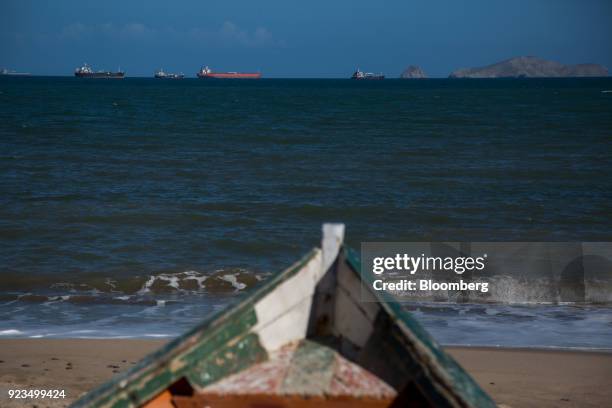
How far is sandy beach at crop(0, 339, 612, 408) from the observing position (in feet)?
24.1

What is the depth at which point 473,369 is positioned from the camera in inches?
311

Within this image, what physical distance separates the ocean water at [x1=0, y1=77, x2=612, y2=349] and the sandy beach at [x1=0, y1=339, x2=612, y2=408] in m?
0.45

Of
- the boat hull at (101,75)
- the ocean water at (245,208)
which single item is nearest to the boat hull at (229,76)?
the boat hull at (101,75)

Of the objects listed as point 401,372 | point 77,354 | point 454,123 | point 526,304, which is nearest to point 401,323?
point 401,372

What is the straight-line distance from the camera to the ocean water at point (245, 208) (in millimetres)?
10281

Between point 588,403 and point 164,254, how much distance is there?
7776 mm

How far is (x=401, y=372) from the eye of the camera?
3.22m

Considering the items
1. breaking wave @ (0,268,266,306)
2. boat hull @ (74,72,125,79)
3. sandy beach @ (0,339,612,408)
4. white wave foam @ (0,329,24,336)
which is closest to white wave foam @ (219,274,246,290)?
breaking wave @ (0,268,266,306)

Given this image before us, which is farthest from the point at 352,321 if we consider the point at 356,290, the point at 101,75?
the point at 101,75

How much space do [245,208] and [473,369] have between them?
964 centimetres

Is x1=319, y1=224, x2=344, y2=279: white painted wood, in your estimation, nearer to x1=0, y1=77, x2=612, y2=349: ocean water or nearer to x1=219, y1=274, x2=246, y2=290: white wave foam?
x1=0, y1=77, x2=612, y2=349: ocean water

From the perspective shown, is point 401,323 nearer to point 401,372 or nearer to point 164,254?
point 401,372

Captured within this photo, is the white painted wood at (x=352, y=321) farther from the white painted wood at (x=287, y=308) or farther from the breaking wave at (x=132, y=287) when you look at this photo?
the breaking wave at (x=132, y=287)

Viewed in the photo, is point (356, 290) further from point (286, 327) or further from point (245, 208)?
point (245, 208)
